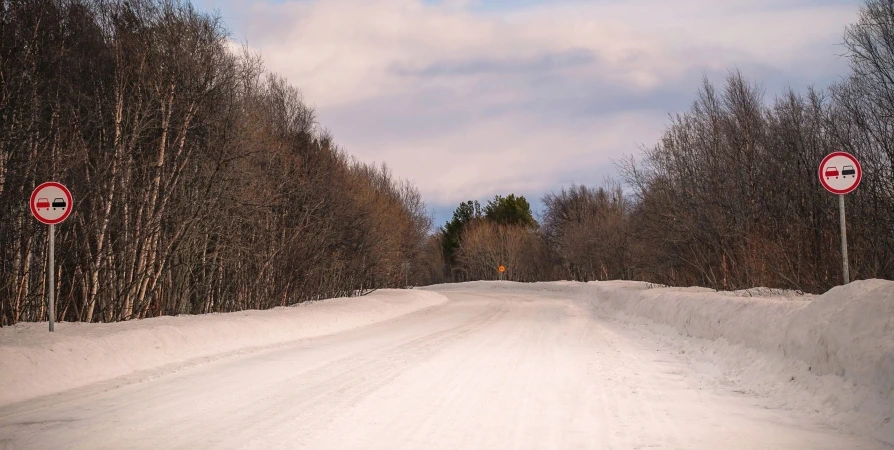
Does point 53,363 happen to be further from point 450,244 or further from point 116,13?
point 450,244

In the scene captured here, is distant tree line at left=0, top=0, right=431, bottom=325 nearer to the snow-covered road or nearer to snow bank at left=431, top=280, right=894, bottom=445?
the snow-covered road

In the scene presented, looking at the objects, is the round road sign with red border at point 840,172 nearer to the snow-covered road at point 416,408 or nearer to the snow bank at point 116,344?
the snow-covered road at point 416,408

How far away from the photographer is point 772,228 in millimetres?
21188

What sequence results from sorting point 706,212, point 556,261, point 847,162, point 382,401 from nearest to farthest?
point 382,401
point 847,162
point 706,212
point 556,261

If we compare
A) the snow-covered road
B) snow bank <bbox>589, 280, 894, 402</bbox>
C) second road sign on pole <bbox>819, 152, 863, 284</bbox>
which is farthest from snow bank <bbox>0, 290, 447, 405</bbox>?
second road sign on pole <bbox>819, 152, 863, 284</bbox>

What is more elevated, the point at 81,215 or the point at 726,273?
the point at 81,215

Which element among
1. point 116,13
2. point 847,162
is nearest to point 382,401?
point 847,162

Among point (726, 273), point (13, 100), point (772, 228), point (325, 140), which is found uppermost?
point (325, 140)

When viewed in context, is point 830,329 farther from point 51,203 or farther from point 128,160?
point 128,160

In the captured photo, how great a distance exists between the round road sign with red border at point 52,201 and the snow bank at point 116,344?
205 cm

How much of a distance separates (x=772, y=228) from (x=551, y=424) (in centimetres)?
1762

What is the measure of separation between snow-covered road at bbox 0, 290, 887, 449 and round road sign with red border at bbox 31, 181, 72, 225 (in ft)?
11.4

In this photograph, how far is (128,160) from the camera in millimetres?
15289

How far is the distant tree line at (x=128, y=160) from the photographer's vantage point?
13438 millimetres
